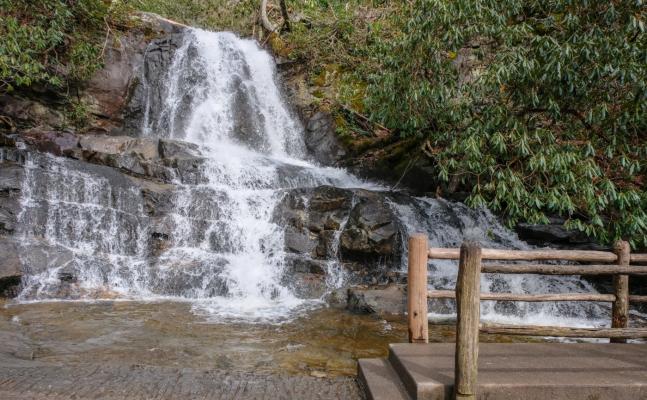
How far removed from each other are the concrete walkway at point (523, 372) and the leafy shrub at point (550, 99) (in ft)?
8.91

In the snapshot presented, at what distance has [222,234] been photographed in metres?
11.1

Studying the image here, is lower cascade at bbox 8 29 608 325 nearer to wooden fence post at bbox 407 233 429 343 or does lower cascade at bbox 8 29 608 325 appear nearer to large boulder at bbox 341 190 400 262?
large boulder at bbox 341 190 400 262

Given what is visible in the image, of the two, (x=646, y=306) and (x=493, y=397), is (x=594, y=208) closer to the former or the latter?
(x=493, y=397)

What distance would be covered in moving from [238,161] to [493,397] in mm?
11099

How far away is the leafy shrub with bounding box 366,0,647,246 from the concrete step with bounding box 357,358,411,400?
3.77 meters

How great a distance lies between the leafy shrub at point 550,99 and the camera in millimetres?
6312

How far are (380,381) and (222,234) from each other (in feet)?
24.5

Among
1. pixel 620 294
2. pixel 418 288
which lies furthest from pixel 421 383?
pixel 620 294

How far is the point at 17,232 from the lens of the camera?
31.6ft

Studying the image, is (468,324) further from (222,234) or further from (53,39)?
(53,39)

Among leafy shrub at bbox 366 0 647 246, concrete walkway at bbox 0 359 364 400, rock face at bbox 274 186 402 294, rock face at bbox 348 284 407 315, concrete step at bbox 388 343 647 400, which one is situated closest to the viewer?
concrete step at bbox 388 343 647 400

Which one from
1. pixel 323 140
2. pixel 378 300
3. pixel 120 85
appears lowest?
pixel 378 300

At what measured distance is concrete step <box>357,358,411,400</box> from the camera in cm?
399

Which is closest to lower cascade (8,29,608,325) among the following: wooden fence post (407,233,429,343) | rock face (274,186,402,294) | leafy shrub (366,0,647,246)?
rock face (274,186,402,294)
